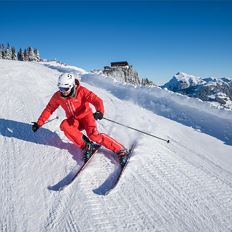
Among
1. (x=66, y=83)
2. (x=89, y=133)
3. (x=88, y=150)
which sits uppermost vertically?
(x=66, y=83)

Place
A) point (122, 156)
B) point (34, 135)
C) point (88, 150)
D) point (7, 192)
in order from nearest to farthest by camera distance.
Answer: point (7, 192)
point (122, 156)
point (88, 150)
point (34, 135)

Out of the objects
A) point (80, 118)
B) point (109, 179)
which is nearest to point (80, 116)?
point (80, 118)

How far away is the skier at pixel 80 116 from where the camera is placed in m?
5.89

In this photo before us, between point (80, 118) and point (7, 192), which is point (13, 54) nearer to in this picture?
point (80, 118)

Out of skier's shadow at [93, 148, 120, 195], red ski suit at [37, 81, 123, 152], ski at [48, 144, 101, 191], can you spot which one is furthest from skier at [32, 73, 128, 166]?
ski at [48, 144, 101, 191]

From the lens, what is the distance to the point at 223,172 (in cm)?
564

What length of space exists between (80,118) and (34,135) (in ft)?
5.36

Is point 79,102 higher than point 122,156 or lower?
higher

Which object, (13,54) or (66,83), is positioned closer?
(66,83)

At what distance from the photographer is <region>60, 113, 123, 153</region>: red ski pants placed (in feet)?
19.2

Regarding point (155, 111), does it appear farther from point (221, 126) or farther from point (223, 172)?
point (223, 172)

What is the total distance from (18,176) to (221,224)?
341 cm

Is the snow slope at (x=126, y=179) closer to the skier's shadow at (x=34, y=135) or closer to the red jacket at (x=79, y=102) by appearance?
the skier's shadow at (x=34, y=135)

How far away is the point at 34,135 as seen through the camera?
721 centimetres
